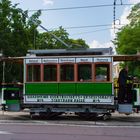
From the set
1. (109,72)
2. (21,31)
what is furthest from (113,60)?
(21,31)

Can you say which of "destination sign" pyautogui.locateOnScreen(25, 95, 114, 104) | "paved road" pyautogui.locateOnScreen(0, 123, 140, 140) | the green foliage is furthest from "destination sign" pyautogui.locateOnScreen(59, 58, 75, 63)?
the green foliage

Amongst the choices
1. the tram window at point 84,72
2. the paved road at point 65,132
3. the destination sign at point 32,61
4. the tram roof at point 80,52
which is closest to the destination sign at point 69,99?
the tram window at point 84,72

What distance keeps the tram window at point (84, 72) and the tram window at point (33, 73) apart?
194 cm

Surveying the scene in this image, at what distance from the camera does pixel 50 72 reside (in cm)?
2081

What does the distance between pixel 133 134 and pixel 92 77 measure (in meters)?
5.11

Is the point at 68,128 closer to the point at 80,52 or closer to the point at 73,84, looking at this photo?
the point at 73,84

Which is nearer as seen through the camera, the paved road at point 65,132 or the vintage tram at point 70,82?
the paved road at point 65,132

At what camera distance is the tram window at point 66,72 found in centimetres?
2050

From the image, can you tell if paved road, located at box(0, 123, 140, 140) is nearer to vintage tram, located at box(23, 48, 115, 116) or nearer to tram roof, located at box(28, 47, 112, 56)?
vintage tram, located at box(23, 48, 115, 116)

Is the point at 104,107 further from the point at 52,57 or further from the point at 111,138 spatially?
the point at 111,138

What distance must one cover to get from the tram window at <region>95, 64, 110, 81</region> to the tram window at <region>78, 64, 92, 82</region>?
1.02 ft

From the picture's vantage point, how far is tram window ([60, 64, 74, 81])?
20500 mm

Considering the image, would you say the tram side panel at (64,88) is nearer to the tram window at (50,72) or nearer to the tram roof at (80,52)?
the tram window at (50,72)

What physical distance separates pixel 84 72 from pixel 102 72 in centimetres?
80
